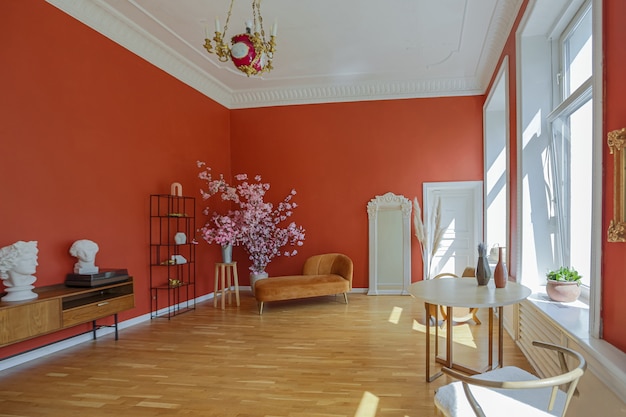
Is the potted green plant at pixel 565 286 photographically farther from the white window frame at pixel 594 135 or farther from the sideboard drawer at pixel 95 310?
the sideboard drawer at pixel 95 310

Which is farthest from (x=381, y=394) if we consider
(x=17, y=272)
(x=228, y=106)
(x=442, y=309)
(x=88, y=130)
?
(x=228, y=106)

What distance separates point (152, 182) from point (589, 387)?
5259 millimetres

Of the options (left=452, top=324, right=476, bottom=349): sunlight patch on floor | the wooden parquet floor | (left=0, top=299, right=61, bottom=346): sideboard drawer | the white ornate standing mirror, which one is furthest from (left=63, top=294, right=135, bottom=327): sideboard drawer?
the white ornate standing mirror

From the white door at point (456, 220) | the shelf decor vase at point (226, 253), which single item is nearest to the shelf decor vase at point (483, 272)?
the white door at point (456, 220)

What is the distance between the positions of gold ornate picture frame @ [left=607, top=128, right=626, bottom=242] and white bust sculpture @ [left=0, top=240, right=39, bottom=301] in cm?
430

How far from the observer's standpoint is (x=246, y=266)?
763 cm

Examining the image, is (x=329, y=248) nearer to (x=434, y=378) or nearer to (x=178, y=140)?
(x=178, y=140)

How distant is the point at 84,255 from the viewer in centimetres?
422

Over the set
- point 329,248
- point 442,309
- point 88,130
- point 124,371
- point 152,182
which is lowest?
point 124,371

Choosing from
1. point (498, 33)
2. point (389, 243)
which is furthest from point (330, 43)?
point (389, 243)

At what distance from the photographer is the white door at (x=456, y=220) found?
6.98 metres

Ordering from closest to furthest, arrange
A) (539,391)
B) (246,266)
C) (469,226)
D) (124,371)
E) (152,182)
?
(539,391), (124,371), (152,182), (469,226), (246,266)

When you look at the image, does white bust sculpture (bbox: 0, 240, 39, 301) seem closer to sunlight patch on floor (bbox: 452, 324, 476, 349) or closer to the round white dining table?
the round white dining table

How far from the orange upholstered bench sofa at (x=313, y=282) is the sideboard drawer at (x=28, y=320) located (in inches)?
106
